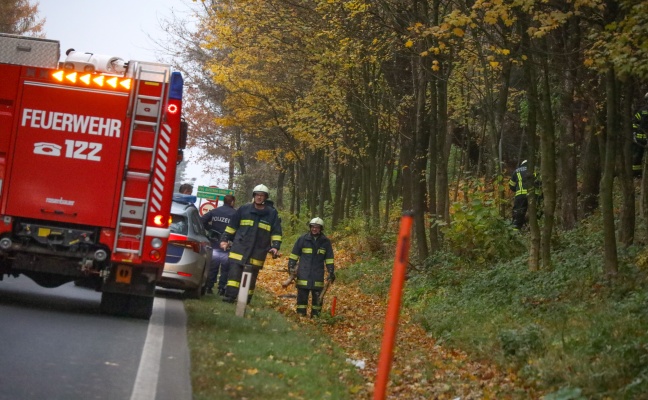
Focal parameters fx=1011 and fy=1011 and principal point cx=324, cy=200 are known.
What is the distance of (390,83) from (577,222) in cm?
933

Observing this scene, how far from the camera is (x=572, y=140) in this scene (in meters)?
20.6

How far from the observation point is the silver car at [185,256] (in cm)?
1652

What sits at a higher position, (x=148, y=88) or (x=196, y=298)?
(x=148, y=88)

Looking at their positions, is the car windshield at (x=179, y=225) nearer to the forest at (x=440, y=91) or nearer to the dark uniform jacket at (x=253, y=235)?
the dark uniform jacket at (x=253, y=235)

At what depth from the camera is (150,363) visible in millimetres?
9766

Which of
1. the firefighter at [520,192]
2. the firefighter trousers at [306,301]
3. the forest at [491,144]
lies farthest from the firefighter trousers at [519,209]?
the firefighter trousers at [306,301]

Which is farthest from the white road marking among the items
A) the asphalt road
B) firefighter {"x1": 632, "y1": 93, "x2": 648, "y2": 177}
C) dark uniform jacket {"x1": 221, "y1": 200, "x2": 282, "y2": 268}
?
firefighter {"x1": 632, "y1": 93, "x2": 648, "y2": 177}

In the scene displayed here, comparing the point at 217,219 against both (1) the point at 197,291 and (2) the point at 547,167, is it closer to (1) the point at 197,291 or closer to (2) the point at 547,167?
(1) the point at 197,291

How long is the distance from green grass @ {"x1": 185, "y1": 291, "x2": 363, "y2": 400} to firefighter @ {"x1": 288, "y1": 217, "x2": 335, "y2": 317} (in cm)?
124

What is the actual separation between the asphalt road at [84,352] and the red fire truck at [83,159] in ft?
2.62

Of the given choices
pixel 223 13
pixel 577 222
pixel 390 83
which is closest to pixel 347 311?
pixel 577 222

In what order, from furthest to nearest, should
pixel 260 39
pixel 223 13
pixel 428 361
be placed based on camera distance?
pixel 260 39
pixel 223 13
pixel 428 361

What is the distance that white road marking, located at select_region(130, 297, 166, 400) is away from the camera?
327 inches

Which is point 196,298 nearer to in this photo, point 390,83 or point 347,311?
point 347,311
